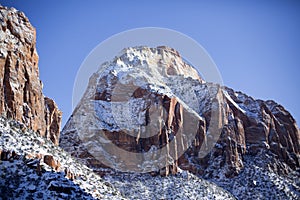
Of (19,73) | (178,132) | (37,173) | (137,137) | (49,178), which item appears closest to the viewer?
(49,178)

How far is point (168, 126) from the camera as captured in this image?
343 ft

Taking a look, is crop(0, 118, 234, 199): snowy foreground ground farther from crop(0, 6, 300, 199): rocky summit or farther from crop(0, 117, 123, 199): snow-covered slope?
crop(0, 6, 300, 199): rocky summit

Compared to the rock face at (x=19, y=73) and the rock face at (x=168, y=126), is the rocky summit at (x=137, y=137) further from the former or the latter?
the rock face at (x=168, y=126)

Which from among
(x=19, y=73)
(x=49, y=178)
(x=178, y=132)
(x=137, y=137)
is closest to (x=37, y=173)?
(x=49, y=178)

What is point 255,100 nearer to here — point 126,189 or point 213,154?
point 213,154

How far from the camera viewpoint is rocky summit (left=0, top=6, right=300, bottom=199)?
148 ft

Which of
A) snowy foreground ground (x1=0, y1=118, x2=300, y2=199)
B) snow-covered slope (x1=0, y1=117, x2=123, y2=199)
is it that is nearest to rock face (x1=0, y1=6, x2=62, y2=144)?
snowy foreground ground (x1=0, y1=118, x2=300, y2=199)

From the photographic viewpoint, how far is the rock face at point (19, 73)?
179ft

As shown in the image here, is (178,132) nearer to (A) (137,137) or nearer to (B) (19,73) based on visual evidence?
(A) (137,137)

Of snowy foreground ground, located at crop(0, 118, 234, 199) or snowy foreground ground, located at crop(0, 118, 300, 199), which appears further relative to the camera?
snowy foreground ground, located at crop(0, 118, 300, 199)

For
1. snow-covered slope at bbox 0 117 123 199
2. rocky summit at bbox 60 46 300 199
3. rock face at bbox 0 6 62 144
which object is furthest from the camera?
rocky summit at bbox 60 46 300 199

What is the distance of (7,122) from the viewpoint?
162 feet

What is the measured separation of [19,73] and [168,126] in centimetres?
5361

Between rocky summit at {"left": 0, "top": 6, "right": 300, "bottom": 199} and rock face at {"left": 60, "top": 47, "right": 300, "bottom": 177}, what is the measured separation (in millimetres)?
280
